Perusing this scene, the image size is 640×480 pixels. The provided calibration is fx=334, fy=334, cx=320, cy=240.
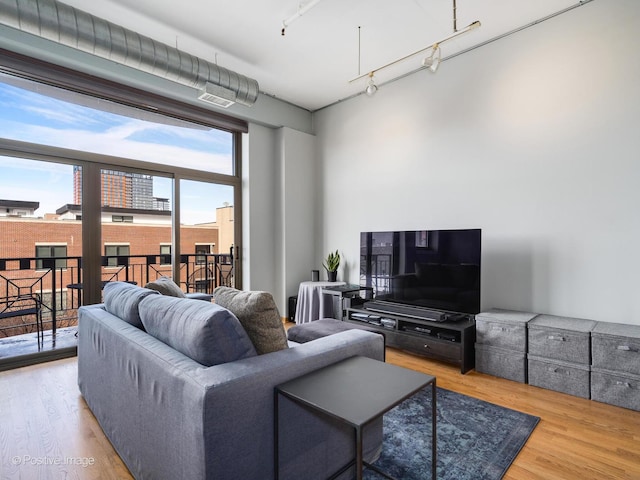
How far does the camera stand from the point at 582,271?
9.30ft

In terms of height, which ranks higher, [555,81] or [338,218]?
[555,81]

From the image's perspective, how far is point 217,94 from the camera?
10.8ft

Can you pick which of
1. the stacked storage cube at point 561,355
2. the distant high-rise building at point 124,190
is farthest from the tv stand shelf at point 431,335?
the distant high-rise building at point 124,190

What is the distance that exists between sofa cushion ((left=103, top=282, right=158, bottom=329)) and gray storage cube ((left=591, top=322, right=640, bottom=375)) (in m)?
3.04

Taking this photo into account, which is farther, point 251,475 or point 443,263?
point 443,263

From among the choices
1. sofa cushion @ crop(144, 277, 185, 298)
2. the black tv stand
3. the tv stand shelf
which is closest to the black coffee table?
sofa cushion @ crop(144, 277, 185, 298)

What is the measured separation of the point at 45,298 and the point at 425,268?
13.8ft

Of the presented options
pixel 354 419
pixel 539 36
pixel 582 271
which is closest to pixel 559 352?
pixel 582 271

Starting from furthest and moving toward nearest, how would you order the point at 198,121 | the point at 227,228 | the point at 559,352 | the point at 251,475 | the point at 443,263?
1. the point at 227,228
2. the point at 198,121
3. the point at 443,263
4. the point at 559,352
5. the point at 251,475

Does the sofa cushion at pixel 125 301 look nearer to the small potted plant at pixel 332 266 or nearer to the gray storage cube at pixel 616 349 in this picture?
the small potted plant at pixel 332 266

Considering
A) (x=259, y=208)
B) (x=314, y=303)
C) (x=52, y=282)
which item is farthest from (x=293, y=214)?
(x=52, y=282)

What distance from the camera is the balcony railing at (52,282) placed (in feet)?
11.1

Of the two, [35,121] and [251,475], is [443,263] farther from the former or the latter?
[35,121]

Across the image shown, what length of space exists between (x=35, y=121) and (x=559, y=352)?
197 inches
